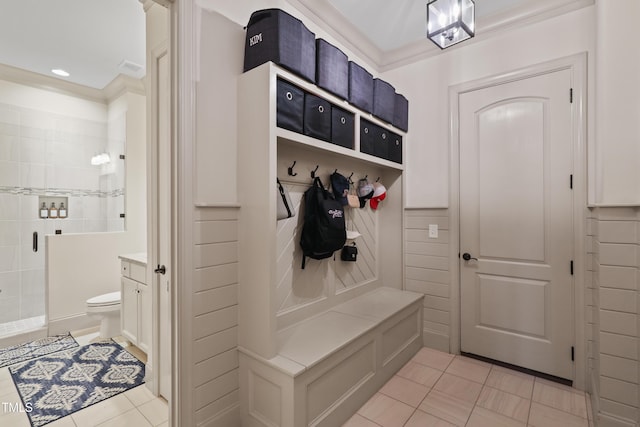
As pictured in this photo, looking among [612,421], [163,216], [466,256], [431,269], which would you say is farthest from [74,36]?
[612,421]

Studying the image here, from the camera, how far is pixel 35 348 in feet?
9.29

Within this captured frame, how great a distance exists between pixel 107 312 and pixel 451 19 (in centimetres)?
367

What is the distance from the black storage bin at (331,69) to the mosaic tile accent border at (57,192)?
10.6ft

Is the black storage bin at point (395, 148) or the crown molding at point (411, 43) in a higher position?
the crown molding at point (411, 43)

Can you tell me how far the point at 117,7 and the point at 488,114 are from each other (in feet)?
10.1

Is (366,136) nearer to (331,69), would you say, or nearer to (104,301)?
(331,69)

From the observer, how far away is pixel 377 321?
2143 millimetres

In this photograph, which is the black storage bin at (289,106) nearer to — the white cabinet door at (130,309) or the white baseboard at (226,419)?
the white baseboard at (226,419)

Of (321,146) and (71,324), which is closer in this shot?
(321,146)

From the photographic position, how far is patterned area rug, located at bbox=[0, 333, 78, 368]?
8.60 feet

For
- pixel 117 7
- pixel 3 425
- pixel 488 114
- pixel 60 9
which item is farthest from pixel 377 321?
pixel 60 9

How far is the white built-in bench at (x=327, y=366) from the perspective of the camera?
155cm

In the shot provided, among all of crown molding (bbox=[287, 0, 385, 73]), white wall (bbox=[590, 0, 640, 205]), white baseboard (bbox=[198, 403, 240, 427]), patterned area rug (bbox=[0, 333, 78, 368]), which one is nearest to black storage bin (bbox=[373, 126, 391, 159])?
crown molding (bbox=[287, 0, 385, 73])

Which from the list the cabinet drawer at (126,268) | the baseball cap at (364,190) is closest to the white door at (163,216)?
the cabinet drawer at (126,268)
